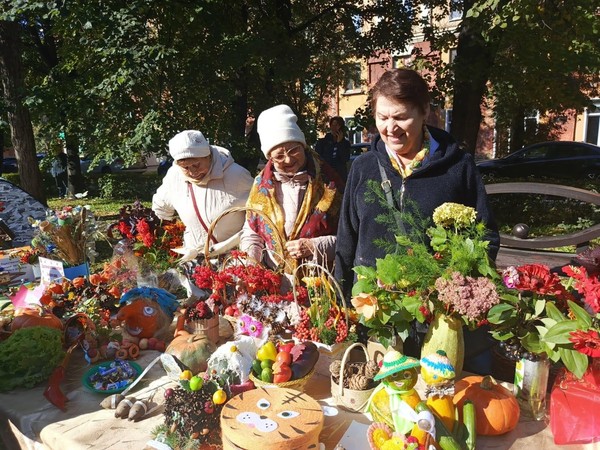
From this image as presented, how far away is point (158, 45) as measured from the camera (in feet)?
17.6

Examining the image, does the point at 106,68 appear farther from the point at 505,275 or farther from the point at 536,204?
the point at 536,204

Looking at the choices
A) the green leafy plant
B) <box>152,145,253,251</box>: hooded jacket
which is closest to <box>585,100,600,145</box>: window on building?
<box>152,145,253,251</box>: hooded jacket

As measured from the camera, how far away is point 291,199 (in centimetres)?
233

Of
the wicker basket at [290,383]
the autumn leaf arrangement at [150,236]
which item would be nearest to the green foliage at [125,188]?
the autumn leaf arrangement at [150,236]

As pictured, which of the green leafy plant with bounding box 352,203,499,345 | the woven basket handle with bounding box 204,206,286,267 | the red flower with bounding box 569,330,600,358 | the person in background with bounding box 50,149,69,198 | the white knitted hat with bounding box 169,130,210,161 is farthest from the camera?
the person in background with bounding box 50,149,69,198

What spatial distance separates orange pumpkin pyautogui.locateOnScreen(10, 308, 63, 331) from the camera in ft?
6.89

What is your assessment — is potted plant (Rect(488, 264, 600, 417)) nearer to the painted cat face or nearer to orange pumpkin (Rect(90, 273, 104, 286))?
the painted cat face

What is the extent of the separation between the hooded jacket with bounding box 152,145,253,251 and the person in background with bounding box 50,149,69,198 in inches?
434

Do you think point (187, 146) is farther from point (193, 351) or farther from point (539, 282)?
point (539, 282)

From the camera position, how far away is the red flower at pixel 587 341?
4.00 ft

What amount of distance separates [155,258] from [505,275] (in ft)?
6.49

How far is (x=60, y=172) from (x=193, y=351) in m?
13.2

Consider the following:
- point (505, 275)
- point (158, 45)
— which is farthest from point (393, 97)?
point (158, 45)

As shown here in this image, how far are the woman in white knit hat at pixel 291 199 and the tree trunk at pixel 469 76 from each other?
171 inches
